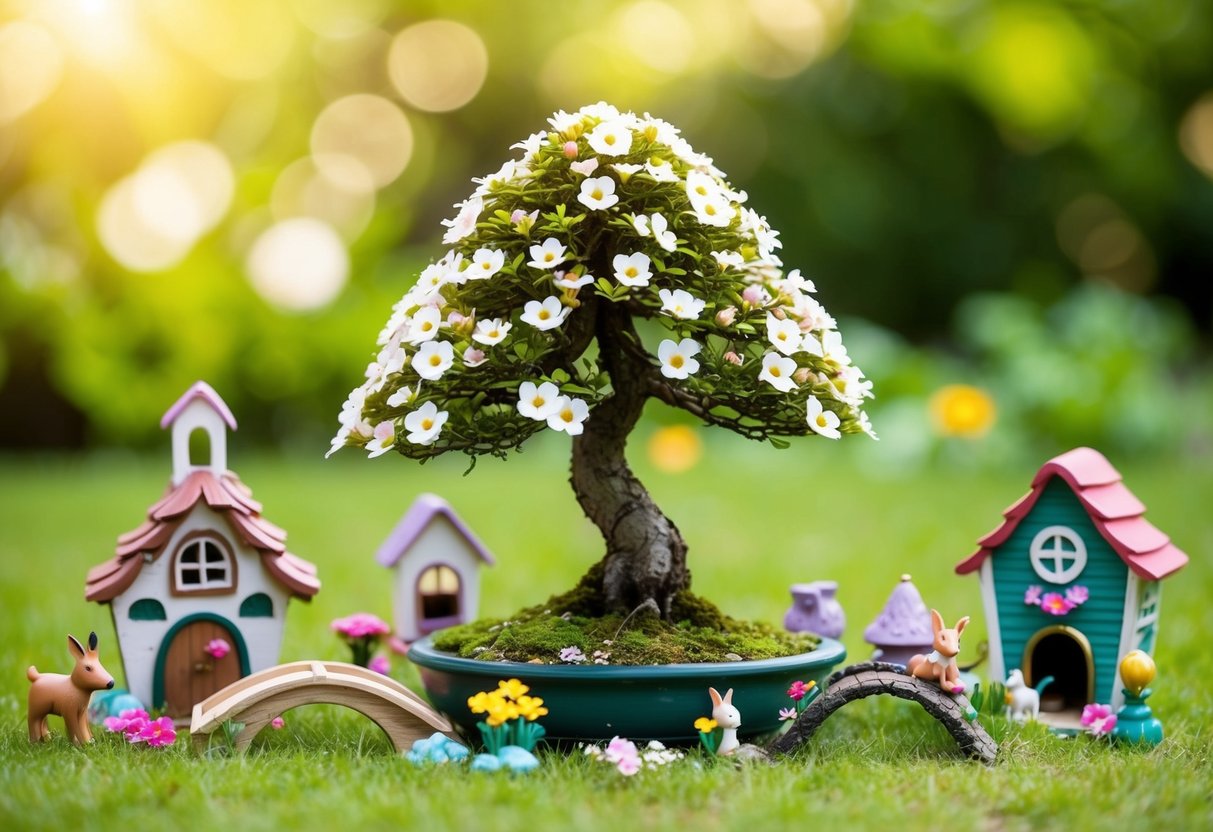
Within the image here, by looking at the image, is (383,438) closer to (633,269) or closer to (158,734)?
(633,269)

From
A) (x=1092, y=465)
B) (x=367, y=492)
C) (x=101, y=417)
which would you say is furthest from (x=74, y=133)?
(x=1092, y=465)

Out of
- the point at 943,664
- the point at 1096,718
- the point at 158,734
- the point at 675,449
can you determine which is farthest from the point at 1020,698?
the point at 675,449

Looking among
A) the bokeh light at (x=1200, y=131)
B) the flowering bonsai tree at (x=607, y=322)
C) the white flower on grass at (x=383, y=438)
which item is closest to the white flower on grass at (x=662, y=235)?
the flowering bonsai tree at (x=607, y=322)

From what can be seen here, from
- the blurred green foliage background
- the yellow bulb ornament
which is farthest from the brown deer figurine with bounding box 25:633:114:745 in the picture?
the blurred green foliage background

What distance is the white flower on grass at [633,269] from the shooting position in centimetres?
288

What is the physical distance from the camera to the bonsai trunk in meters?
3.14

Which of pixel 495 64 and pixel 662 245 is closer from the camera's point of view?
pixel 662 245

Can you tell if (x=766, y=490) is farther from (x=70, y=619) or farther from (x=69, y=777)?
(x=69, y=777)

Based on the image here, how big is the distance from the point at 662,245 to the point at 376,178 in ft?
35.3

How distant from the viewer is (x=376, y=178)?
43.1 ft

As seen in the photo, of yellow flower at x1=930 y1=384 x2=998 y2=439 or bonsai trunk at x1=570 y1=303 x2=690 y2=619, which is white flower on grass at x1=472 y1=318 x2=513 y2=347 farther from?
yellow flower at x1=930 y1=384 x2=998 y2=439

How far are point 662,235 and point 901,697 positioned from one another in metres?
1.18

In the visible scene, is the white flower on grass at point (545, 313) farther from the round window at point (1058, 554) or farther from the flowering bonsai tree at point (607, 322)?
the round window at point (1058, 554)

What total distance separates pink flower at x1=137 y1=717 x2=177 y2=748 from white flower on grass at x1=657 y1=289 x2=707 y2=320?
4.97 ft
